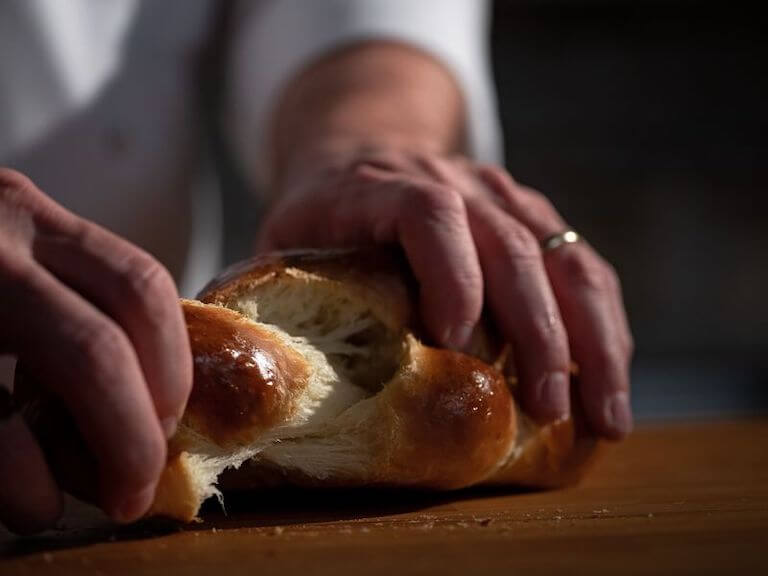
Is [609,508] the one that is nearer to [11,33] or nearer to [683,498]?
[683,498]

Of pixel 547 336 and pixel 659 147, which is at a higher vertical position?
pixel 547 336

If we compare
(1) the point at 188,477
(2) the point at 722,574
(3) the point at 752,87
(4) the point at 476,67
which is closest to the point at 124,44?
(4) the point at 476,67

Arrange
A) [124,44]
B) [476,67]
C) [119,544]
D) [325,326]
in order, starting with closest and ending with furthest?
[119,544] → [325,326] → [124,44] → [476,67]

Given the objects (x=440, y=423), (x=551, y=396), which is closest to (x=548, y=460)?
(x=551, y=396)

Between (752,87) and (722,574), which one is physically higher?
(722,574)

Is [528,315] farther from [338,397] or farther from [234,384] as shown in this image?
[234,384]

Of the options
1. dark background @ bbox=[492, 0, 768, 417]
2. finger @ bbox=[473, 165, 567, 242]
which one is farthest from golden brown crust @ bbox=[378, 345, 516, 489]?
dark background @ bbox=[492, 0, 768, 417]

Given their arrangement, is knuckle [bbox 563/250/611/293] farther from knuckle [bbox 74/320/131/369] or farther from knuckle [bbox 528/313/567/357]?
knuckle [bbox 74/320/131/369]
